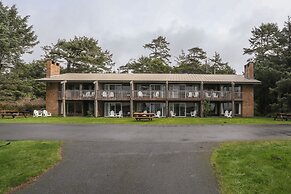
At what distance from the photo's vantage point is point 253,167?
10.4 metres

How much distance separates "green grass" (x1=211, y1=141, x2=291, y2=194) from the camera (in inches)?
348

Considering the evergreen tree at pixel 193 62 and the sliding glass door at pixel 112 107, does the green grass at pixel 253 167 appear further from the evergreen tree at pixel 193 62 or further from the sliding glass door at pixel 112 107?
the evergreen tree at pixel 193 62

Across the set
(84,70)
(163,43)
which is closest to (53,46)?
(84,70)

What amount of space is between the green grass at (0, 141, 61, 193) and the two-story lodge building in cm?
2268

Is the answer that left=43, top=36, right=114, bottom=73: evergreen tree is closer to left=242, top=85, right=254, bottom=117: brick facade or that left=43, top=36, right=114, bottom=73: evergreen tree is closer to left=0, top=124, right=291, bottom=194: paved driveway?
left=242, top=85, right=254, bottom=117: brick facade

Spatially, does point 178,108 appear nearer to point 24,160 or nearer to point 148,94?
point 148,94

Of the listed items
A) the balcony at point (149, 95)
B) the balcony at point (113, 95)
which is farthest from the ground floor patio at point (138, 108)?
→ the balcony at point (113, 95)

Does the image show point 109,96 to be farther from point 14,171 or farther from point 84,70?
point 14,171

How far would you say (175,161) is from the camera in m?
11.3

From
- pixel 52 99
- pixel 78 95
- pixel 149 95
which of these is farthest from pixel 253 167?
pixel 52 99

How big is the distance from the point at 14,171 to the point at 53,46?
169ft

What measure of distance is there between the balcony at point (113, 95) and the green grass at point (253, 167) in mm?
24829

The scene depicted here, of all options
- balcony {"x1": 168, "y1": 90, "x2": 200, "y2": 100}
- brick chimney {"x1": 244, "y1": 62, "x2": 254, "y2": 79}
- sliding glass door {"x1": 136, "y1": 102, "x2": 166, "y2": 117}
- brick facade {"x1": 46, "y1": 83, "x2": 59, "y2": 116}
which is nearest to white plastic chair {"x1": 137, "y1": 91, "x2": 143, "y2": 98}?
sliding glass door {"x1": 136, "y1": 102, "x2": 166, "y2": 117}

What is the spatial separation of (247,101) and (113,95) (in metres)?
15.1
